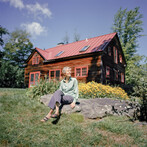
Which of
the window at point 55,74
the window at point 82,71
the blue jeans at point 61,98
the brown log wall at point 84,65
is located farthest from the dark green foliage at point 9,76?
the blue jeans at point 61,98

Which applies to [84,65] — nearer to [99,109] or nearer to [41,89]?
[41,89]

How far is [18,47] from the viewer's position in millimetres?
28594

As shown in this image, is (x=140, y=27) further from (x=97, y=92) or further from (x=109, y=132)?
(x=109, y=132)

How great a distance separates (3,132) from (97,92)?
5090 millimetres

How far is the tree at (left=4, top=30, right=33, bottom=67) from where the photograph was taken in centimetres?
2830

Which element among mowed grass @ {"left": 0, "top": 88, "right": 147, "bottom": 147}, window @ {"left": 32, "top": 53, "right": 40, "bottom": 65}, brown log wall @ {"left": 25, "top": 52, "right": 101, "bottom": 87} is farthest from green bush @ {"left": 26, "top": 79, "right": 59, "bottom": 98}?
window @ {"left": 32, "top": 53, "right": 40, "bottom": 65}

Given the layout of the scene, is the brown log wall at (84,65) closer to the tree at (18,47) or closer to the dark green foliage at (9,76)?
the dark green foliage at (9,76)

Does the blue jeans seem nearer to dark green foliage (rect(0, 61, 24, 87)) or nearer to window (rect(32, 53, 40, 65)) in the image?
window (rect(32, 53, 40, 65))

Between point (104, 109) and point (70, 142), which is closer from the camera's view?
point (70, 142)

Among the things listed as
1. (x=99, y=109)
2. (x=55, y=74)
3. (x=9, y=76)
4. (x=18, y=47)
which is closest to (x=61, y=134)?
(x=99, y=109)

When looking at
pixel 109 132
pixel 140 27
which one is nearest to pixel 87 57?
pixel 109 132

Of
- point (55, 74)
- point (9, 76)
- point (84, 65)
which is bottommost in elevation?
point (9, 76)

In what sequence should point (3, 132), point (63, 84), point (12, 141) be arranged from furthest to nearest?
1. point (63, 84)
2. point (3, 132)
3. point (12, 141)

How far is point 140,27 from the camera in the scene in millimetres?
25266
